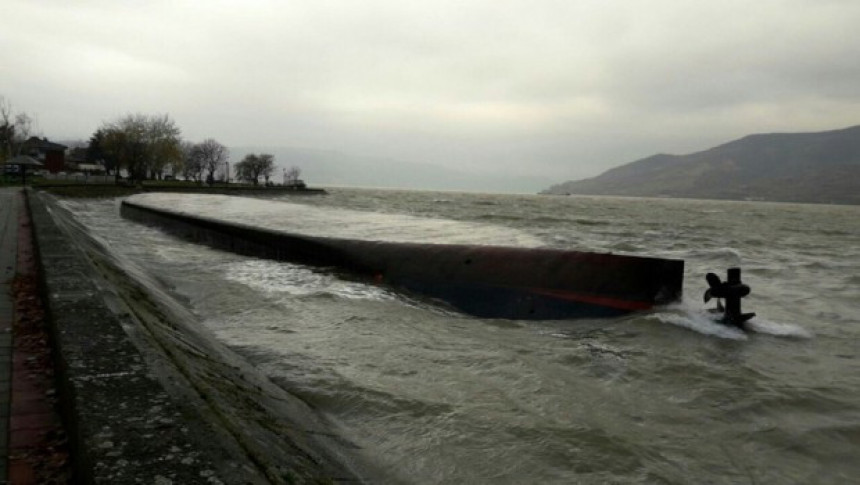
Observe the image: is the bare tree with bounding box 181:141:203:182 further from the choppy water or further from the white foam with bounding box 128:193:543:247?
the choppy water

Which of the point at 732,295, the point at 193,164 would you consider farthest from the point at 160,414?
the point at 193,164

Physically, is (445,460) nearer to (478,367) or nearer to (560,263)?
(478,367)

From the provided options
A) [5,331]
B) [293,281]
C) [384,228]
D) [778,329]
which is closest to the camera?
[5,331]

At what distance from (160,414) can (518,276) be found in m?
8.76

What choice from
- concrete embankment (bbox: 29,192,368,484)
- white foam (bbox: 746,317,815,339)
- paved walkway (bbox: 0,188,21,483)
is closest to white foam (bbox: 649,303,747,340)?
white foam (bbox: 746,317,815,339)

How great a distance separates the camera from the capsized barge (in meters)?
9.73

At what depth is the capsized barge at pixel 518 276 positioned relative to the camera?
973cm

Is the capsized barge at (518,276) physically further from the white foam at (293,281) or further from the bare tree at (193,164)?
the bare tree at (193,164)

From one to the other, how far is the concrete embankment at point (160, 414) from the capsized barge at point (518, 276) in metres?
5.91

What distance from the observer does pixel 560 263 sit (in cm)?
1049

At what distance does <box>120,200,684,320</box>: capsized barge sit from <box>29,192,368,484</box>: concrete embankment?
233 inches

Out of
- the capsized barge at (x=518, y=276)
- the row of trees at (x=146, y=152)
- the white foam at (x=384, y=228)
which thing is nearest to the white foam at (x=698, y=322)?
the capsized barge at (x=518, y=276)

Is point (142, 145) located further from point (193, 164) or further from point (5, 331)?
point (5, 331)

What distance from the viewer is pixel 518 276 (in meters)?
10.7
